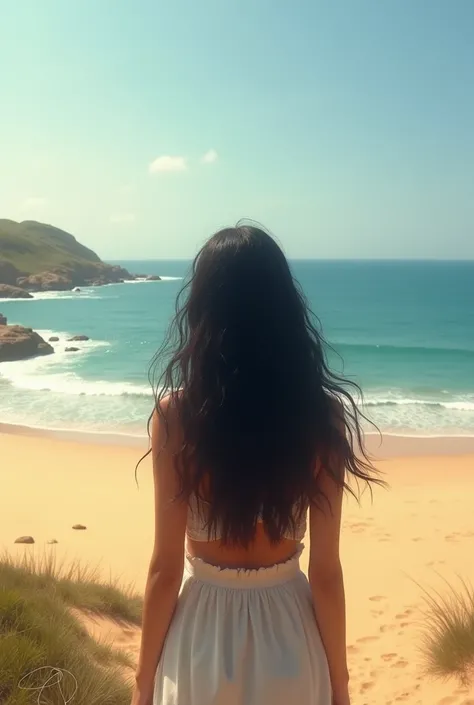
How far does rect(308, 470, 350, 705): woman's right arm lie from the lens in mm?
1571

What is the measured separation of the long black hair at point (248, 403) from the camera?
4.87 ft

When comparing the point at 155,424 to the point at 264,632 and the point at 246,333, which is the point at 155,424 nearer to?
the point at 246,333

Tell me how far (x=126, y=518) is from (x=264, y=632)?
7348 mm

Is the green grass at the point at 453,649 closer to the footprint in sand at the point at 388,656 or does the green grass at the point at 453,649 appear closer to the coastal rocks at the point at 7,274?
the footprint in sand at the point at 388,656

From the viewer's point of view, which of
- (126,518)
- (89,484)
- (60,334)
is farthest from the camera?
(60,334)

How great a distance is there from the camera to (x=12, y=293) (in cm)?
5950

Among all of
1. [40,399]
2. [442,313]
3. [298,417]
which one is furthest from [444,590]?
[442,313]

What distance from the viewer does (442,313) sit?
169ft

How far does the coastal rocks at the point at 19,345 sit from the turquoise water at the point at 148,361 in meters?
0.94

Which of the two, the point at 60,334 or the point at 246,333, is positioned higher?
the point at 246,333

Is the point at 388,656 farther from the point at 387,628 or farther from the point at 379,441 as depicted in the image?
the point at 379,441

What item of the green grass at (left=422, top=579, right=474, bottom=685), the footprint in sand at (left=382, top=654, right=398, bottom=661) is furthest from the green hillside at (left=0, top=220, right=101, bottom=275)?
the green grass at (left=422, top=579, right=474, bottom=685)

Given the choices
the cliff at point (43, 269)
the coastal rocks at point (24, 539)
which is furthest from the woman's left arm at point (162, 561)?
the cliff at point (43, 269)

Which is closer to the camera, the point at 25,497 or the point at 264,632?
the point at 264,632
